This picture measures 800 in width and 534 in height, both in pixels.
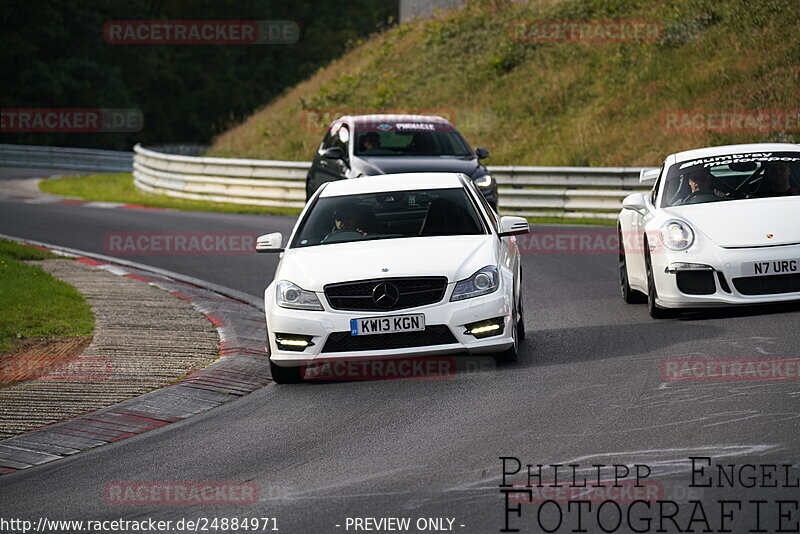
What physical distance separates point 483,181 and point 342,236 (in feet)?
25.8

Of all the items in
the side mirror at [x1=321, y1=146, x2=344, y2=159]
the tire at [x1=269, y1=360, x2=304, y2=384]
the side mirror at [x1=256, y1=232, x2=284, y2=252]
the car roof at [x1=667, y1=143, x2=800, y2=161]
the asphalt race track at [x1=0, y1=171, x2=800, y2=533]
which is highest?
the side mirror at [x1=321, y1=146, x2=344, y2=159]

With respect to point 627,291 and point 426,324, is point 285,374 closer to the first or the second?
point 426,324

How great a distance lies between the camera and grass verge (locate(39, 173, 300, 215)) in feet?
85.8

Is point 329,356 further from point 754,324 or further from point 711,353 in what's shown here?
point 754,324

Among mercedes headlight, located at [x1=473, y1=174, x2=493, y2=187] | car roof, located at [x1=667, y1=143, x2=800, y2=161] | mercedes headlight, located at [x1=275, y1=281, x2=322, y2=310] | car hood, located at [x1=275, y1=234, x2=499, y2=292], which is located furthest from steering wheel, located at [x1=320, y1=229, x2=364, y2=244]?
mercedes headlight, located at [x1=473, y1=174, x2=493, y2=187]

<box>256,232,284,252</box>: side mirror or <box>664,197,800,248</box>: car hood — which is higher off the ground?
<box>664,197,800,248</box>: car hood

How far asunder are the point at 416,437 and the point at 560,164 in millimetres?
21808

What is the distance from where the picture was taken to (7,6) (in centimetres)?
5528

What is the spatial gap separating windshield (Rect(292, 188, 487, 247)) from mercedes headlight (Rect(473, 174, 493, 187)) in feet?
23.4

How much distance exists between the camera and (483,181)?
18062 millimetres

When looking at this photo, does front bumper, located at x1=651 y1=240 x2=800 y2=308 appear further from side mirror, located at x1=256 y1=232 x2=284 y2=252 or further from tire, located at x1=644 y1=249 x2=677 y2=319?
side mirror, located at x1=256 y1=232 x2=284 y2=252

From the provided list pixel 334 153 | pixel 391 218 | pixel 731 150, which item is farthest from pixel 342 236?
pixel 334 153

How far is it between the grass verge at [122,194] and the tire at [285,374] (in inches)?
611

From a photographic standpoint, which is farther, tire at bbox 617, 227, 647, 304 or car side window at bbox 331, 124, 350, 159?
car side window at bbox 331, 124, 350, 159
